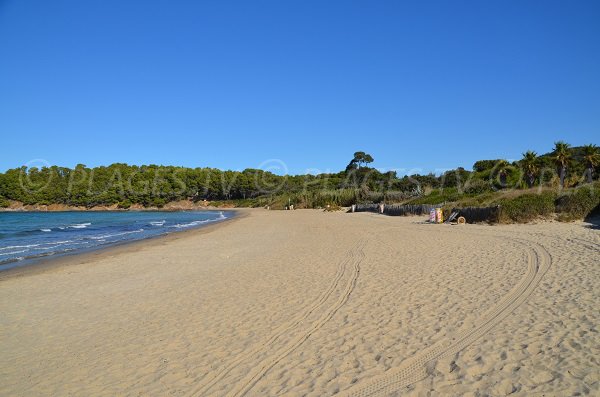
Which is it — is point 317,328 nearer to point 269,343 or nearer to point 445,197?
point 269,343

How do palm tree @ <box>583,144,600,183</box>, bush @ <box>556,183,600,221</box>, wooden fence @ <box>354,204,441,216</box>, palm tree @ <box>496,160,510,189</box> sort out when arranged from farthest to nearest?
palm tree @ <box>496,160,510,189</box> → palm tree @ <box>583,144,600,183</box> → wooden fence @ <box>354,204,441,216</box> → bush @ <box>556,183,600,221</box>

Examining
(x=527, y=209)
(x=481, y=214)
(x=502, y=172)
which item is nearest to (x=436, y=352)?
(x=527, y=209)

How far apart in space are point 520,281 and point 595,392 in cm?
442

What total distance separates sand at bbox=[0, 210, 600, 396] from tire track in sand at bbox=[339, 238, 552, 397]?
2 centimetres

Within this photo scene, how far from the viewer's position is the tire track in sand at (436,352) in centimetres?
→ 390

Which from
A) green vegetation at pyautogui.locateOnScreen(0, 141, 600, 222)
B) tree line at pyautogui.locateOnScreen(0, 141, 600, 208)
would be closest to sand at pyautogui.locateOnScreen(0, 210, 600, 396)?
green vegetation at pyautogui.locateOnScreen(0, 141, 600, 222)

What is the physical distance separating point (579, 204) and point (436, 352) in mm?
17623

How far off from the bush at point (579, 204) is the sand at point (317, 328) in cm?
844

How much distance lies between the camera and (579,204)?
1823 cm

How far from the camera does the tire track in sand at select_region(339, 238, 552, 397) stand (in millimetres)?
3896

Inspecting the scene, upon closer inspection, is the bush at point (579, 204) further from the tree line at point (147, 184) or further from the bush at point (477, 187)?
the tree line at point (147, 184)

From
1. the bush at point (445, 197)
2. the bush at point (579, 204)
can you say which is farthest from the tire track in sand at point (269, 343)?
the bush at point (445, 197)

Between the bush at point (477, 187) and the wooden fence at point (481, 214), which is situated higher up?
the bush at point (477, 187)

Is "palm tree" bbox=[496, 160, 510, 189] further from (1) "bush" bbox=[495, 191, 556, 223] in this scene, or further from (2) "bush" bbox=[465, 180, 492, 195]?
(1) "bush" bbox=[495, 191, 556, 223]
